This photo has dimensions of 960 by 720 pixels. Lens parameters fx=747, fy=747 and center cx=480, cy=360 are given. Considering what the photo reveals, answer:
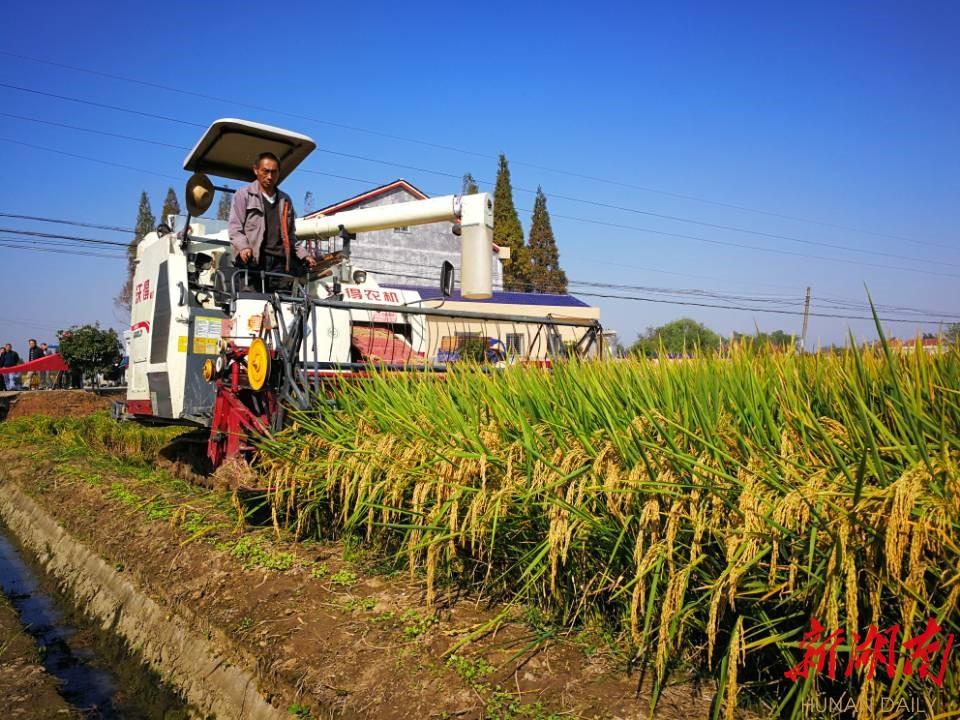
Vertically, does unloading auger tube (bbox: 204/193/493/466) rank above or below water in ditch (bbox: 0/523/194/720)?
above

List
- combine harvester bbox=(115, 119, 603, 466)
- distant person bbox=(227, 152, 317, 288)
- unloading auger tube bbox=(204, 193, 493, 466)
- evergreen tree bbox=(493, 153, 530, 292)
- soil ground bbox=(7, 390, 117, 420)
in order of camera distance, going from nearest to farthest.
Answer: unloading auger tube bbox=(204, 193, 493, 466), combine harvester bbox=(115, 119, 603, 466), distant person bbox=(227, 152, 317, 288), soil ground bbox=(7, 390, 117, 420), evergreen tree bbox=(493, 153, 530, 292)

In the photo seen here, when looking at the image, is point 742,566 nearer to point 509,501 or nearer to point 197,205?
point 509,501

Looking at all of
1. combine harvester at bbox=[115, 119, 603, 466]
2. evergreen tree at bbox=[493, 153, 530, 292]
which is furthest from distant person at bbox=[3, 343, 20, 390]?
evergreen tree at bbox=[493, 153, 530, 292]

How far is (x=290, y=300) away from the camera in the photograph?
5207 mm

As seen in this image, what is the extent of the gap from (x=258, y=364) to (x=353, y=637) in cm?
250

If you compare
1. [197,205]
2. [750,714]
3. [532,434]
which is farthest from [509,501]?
[197,205]

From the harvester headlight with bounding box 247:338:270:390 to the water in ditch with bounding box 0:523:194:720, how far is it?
173 centimetres

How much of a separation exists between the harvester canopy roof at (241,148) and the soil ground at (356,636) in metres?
3.89

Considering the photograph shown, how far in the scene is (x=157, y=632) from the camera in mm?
3932

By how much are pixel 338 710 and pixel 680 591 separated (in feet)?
4.16

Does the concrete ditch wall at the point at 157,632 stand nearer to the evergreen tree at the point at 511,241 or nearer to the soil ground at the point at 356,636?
the soil ground at the point at 356,636

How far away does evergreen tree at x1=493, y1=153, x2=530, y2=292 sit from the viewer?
49.3 m

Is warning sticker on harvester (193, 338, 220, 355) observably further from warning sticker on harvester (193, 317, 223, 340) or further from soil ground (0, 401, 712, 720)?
soil ground (0, 401, 712, 720)

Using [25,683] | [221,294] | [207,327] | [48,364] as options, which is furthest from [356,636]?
[48,364]
